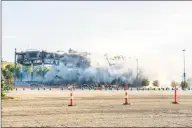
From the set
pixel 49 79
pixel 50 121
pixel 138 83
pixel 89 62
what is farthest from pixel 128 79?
pixel 50 121

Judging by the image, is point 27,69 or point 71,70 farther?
point 27,69

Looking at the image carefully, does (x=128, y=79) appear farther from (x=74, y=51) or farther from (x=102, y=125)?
(x=102, y=125)

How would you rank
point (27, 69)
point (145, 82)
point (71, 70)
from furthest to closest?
point (27, 69) < point (71, 70) < point (145, 82)

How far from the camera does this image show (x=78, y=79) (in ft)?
481

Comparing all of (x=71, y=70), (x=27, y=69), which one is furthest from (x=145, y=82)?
(x=27, y=69)

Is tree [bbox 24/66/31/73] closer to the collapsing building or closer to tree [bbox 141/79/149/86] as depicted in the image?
the collapsing building

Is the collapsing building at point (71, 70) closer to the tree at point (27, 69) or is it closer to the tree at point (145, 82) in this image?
the tree at point (27, 69)

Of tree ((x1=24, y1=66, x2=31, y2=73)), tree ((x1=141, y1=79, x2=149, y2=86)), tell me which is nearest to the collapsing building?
tree ((x1=24, y1=66, x2=31, y2=73))

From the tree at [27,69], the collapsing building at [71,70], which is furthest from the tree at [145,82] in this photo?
the tree at [27,69]

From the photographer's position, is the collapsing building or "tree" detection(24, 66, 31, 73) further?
"tree" detection(24, 66, 31, 73)

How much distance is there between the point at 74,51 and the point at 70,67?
7505 mm

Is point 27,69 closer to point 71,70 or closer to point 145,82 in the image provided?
point 71,70

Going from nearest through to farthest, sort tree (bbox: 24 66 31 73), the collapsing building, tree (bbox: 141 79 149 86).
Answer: tree (bbox: 141 79 149 86) → the collapsing building → tree (bbox: 24 66 31 73)

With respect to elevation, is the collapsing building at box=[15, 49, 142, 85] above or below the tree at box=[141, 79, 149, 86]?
above
